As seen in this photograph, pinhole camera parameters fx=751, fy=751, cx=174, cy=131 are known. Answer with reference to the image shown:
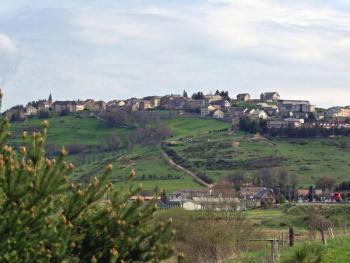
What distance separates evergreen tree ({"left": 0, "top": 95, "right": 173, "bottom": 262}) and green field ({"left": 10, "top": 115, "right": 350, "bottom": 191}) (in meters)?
84.5

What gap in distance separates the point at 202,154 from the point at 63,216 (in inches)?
4758

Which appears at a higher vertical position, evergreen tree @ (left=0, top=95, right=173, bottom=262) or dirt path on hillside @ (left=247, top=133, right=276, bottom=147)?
evergreen tree @ (left=0, top=95, right=173, bottom=262)

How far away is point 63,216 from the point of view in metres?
12.2

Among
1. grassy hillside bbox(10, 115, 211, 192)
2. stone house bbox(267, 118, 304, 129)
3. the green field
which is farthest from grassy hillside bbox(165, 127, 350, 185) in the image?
stone house bbox(267, 118, 304, 129)

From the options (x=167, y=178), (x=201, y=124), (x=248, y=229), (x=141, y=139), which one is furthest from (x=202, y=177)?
(x=248, y=229)

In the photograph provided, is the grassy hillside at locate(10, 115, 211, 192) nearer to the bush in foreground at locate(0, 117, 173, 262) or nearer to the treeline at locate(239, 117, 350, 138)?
the treeline at locate(239, 117, 350, 138)

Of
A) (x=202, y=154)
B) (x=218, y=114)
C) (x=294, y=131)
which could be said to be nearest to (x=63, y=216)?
(x=202, y=154)

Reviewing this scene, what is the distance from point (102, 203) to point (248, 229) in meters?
26.3

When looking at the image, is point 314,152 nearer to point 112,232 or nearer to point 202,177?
point 202,177

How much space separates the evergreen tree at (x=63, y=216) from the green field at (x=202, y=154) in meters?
84.5

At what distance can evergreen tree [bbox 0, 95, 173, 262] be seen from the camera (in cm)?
1147

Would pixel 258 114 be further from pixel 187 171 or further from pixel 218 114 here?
pixel 187 171

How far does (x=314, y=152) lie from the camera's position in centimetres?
13138

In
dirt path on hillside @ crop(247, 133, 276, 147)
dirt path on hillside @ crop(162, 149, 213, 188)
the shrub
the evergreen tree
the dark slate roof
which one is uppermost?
the evergreen tree
